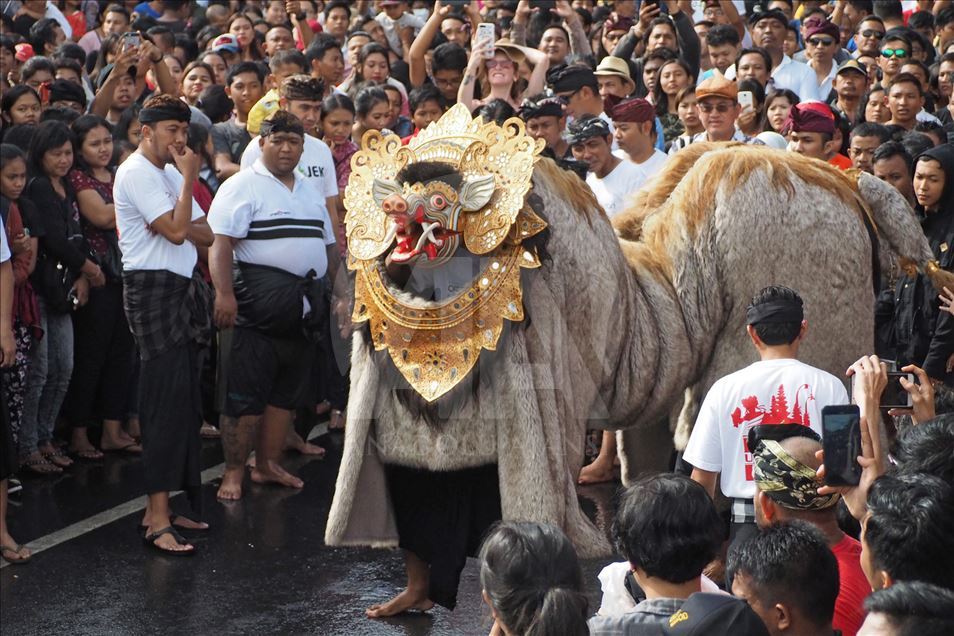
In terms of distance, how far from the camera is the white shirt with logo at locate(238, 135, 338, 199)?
28.5 feet

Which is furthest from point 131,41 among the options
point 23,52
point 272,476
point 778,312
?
point 778,312

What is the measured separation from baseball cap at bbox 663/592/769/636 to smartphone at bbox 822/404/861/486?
0.67m

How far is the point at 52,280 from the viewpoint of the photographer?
8.30 metres

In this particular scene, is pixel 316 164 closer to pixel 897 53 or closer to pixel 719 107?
pixel 719 107

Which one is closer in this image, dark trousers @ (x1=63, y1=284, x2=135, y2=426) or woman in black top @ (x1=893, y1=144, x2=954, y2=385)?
woman in black top @ (x1=893, y1=144, x2=954, y2=385)

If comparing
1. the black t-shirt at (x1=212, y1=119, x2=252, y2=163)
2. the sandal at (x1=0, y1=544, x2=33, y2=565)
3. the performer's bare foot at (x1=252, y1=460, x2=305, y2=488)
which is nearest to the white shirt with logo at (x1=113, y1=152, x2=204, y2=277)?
the performer's bare foot at (x1=252, y1=460, x2=305, y2=488)

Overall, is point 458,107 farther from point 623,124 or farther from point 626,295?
point 623,124

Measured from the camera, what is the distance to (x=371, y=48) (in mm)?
11500

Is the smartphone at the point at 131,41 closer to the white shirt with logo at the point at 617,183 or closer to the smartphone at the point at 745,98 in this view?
the white shirt with logo at the point at 617,183

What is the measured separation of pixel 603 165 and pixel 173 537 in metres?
3.10

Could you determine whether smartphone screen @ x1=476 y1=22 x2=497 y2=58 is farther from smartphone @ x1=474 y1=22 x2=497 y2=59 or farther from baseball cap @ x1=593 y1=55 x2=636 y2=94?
baseball cap @ x1=593 y1=55 x2=636 y2=94

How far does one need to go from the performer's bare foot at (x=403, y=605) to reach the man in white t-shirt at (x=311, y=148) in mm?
2855

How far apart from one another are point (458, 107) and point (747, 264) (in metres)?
1.41

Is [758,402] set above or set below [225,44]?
below
